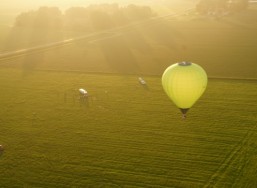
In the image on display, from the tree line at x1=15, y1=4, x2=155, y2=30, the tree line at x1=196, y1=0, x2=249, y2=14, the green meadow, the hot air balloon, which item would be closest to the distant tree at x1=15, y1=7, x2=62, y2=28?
the tree line at x1=15, y1=4, x2=155, y2=30

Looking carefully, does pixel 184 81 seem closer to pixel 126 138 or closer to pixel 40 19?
pixel 126 138

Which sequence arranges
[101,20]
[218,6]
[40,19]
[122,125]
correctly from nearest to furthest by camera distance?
[122,125], [101,20], [40,19], [218,6]

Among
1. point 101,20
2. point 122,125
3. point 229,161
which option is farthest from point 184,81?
point 101,20

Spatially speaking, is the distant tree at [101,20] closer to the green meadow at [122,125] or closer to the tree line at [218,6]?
the green meadow at [122,125]

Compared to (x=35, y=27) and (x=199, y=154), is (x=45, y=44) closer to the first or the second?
(x=35, y=27)

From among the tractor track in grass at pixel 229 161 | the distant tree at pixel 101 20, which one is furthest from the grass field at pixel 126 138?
the distant tree at pixel 101 20
